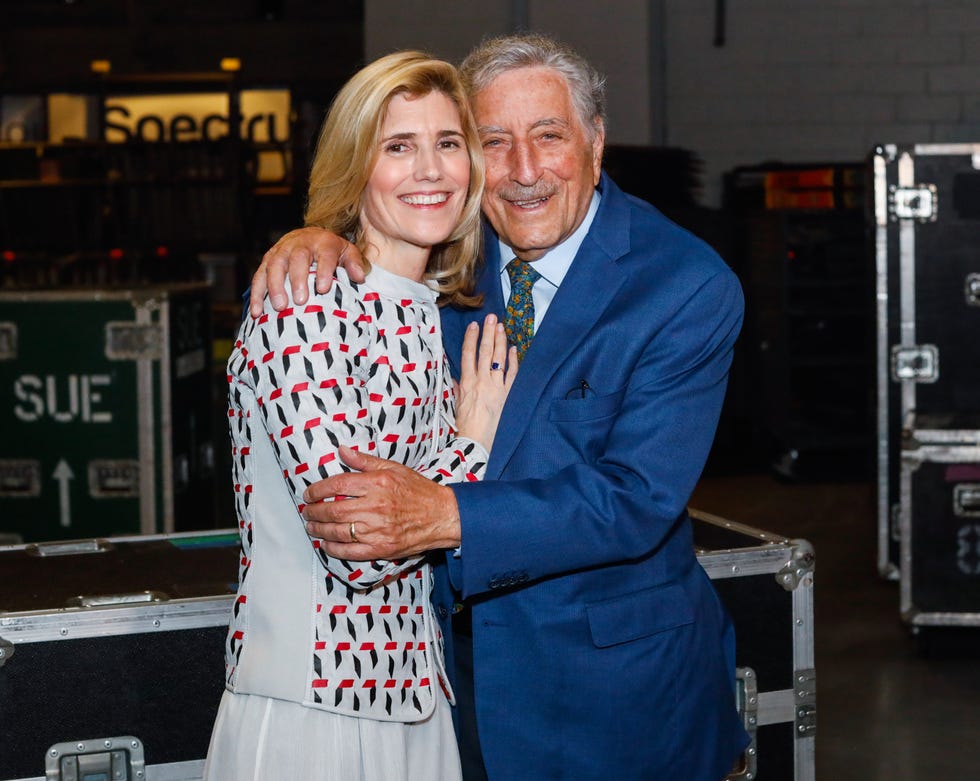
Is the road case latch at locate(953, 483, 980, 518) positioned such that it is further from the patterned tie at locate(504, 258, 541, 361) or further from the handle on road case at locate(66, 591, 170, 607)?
the handle on road case at locate(66, 591, 170, 607)

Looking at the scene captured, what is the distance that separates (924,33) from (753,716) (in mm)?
7087

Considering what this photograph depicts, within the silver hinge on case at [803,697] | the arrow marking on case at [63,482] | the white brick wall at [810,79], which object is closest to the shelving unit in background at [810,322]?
the white brick wall at [810,79]

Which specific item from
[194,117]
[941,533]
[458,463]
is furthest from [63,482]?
[194,117]

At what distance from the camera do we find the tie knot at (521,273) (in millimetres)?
2033

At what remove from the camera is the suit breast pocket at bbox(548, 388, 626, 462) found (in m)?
1.81

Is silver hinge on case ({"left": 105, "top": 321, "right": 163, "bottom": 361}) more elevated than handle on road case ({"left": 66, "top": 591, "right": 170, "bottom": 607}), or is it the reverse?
silver hinge on case ({"left": 105, "top": 321, "right": 163, "bottom": 361})

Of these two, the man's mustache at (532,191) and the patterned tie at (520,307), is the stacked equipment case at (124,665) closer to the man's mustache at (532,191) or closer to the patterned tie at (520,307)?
the patterned tie at (520,307)

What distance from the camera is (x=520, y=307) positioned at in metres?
2.02

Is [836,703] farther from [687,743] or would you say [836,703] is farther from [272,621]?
[272,621]

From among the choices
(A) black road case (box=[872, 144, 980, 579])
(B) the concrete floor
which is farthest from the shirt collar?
(A) black road case (box=[872, 144, 980, 579])

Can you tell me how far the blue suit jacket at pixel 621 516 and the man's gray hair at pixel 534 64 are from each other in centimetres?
20

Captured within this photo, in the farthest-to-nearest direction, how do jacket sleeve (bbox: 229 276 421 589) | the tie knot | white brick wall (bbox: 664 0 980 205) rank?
white brick wall (bbox: 664 0 980 205) < the tie knot < jacket sleeve (bbox: 229 276 421 589)

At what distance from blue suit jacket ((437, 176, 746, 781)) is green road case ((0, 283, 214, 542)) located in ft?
9.74

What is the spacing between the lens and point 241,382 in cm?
164
